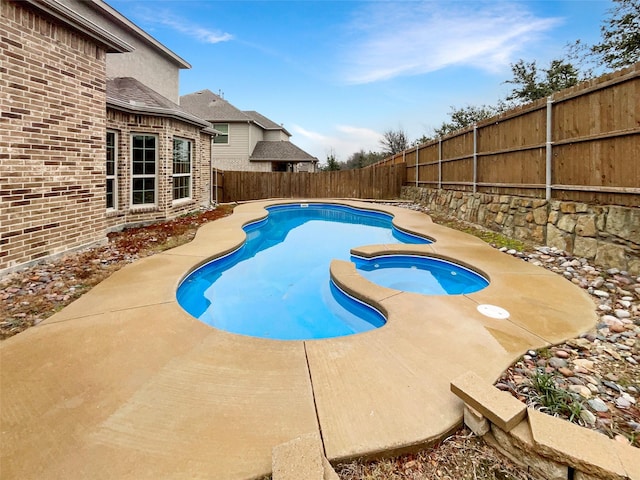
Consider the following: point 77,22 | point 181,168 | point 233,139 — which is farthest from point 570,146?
point 233,139

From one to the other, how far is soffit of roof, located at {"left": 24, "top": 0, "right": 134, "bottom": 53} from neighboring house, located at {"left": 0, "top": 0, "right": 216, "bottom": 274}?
0.01m

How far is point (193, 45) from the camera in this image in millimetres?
16406

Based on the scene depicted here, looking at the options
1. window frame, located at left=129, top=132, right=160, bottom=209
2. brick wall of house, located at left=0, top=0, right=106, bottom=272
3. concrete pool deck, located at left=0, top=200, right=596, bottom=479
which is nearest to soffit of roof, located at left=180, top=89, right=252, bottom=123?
window frame, located at left=129, top=132, right=160, bottom=209

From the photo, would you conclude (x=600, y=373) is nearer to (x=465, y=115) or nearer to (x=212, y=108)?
(x=212, y=108)

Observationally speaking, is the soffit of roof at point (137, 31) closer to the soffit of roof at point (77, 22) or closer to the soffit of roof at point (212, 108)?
the soffit of roof at point (77, 22)

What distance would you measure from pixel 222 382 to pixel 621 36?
20.1 meters

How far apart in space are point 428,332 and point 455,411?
1156 mm

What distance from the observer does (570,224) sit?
559 cm

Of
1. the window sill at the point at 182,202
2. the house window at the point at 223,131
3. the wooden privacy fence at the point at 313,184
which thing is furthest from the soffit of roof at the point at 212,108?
the window sill at the point at 182,202

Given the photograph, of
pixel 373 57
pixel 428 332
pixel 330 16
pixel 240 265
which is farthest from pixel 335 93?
pixel 428 332

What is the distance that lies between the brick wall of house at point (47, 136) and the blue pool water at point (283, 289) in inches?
92.0

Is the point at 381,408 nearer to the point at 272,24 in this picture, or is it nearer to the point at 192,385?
the point at 192,385

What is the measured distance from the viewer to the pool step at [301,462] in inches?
60.1

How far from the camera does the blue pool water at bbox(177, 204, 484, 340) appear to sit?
4156 millimetres
